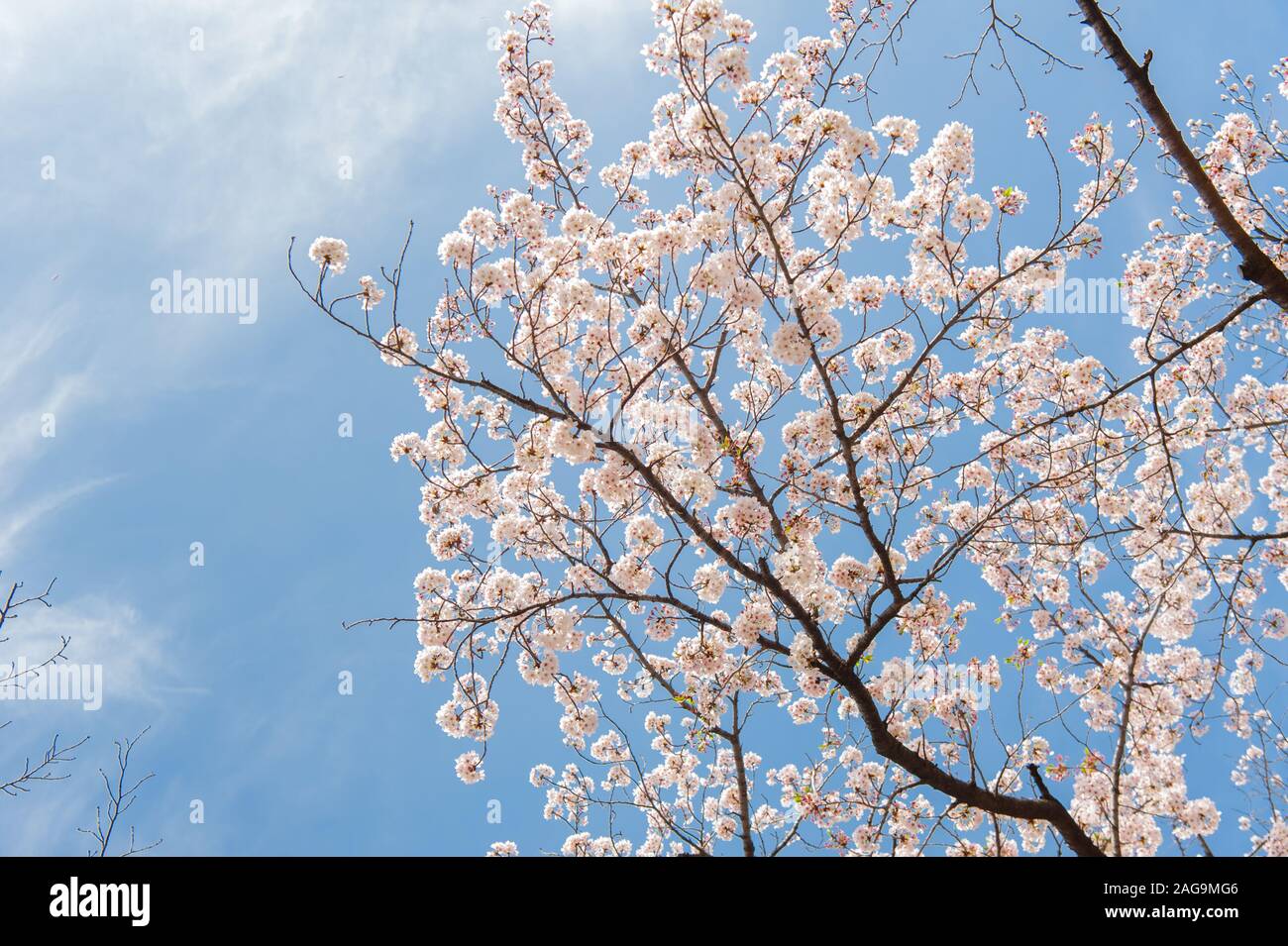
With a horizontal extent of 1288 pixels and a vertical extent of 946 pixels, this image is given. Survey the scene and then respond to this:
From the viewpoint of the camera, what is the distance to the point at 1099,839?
362 inches

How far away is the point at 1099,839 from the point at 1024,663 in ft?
11.8

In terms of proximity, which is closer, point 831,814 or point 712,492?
point 712,492

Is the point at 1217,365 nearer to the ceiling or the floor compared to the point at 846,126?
nearer to the floor

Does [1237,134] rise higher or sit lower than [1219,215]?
higher

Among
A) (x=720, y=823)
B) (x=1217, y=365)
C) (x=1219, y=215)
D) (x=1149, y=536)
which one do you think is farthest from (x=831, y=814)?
(x=1217, y=365)

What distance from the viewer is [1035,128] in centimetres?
596

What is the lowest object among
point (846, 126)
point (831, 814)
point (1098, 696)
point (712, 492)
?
point (831, 814)
